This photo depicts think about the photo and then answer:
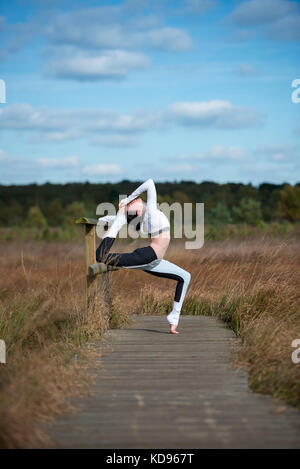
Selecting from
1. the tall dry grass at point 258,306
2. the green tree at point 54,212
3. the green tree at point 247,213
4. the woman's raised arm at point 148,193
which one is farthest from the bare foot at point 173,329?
the green tree at point 54,212

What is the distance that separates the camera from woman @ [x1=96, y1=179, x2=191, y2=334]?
665 cm

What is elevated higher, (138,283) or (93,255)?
(93,255)

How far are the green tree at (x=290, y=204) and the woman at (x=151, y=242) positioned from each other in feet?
184

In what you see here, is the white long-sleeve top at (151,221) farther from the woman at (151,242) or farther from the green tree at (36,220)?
the green tree at (36,220)

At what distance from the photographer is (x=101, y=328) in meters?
6.81

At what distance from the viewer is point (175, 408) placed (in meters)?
4.04

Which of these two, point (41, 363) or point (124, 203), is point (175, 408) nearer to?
point (41, 363)

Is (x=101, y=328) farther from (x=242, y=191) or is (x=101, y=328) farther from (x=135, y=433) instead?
(x=242, y=191)

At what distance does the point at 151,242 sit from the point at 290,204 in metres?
57.7

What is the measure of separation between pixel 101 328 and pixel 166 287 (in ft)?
14.4

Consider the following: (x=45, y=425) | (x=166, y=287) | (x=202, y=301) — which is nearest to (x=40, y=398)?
(x=45, y=425)

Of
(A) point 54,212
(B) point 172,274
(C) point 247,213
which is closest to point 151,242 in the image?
(B) point 172,274

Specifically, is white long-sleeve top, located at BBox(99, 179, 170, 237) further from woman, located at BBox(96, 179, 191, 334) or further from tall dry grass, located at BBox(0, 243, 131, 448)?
tall dry grass, located at BBox(0, 243, 131, 448)

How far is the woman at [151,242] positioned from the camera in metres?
6.65
